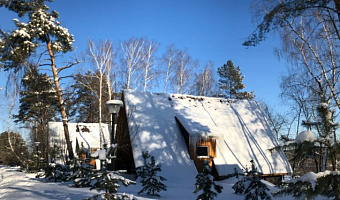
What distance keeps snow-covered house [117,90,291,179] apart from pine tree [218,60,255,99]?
23819 mm

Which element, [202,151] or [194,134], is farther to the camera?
[202,151]

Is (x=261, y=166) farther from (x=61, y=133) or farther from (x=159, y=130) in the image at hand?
(x=61, y=133)

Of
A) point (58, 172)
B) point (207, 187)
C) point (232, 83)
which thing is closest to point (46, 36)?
point (58, 172)

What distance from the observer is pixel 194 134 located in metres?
15.3

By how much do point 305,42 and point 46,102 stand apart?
88.2 ft

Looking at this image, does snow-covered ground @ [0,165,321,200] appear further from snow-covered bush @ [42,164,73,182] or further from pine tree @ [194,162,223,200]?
snow-covered bush @ [42,164,73,182]

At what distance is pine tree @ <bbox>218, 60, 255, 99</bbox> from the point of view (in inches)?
1687

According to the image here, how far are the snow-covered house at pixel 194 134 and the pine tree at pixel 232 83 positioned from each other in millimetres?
23819

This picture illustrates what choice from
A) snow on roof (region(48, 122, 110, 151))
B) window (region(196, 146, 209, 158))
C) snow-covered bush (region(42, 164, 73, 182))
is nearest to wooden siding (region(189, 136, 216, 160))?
window (region(196, 146, 209, 158))

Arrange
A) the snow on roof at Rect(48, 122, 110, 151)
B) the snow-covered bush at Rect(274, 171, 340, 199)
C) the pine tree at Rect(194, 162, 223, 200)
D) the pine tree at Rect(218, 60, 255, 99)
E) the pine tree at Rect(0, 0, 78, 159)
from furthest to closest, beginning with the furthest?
the pine tree at Rect(218, 60, 255, 99), the snow on roof at Rect(48, 122, 110, 151), the pine tree at Rect(0, 0, 78, 159), the pine tree at Rect(194, 162, 223, 200), the snow-covered bush at Rect(274, 171, 340, 199)

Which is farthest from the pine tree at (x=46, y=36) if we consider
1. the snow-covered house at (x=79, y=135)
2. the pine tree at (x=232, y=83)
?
the pine tree at (x=232, y=83)

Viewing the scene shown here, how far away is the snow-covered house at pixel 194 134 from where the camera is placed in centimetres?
1523

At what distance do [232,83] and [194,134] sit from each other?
98.0ft

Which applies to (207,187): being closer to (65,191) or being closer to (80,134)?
(65,191)
